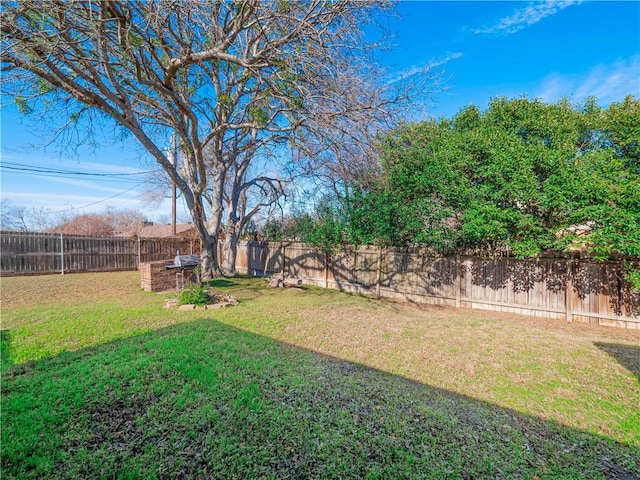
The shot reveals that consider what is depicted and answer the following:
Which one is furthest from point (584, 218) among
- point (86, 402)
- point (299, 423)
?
point (86, 402)

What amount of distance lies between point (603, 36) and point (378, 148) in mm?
5284

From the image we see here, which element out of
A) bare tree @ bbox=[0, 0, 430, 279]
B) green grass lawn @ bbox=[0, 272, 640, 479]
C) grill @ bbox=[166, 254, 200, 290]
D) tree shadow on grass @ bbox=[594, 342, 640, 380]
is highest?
bare tree @ bbox=[0, 0, 430, 279]

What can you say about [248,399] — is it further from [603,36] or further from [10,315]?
[603,36]

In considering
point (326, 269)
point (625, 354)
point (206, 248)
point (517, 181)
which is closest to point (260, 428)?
point (625, 354)

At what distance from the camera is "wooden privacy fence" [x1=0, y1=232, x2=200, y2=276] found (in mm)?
10594

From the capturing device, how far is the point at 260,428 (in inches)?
90.8

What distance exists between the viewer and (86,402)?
100 inches

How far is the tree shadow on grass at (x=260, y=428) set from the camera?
1927mm

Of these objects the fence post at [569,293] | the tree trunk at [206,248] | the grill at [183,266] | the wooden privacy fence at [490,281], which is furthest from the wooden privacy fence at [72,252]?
the fence post at [569,293]

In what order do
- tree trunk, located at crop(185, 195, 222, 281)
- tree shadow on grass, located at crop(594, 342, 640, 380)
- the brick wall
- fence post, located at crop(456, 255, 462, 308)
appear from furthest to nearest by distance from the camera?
tree trunk, located at crop(185, 195, 222, 281) → the brick wall → fence post, located at crop(456, 255, 462, 308) → tree shadow on grass, located at crop(594, 342, 640, 380)

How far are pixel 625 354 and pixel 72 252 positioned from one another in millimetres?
16552

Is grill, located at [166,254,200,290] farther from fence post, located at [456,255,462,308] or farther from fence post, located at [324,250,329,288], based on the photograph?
fence post, located at [456,255,462,308]

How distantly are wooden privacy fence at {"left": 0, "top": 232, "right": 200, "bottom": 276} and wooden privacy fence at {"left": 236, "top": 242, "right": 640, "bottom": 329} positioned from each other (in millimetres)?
8610

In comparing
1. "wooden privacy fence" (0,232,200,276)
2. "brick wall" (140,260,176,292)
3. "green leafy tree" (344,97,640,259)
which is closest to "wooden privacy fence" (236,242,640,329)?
"green leafy tree" (344,97,640,259)
